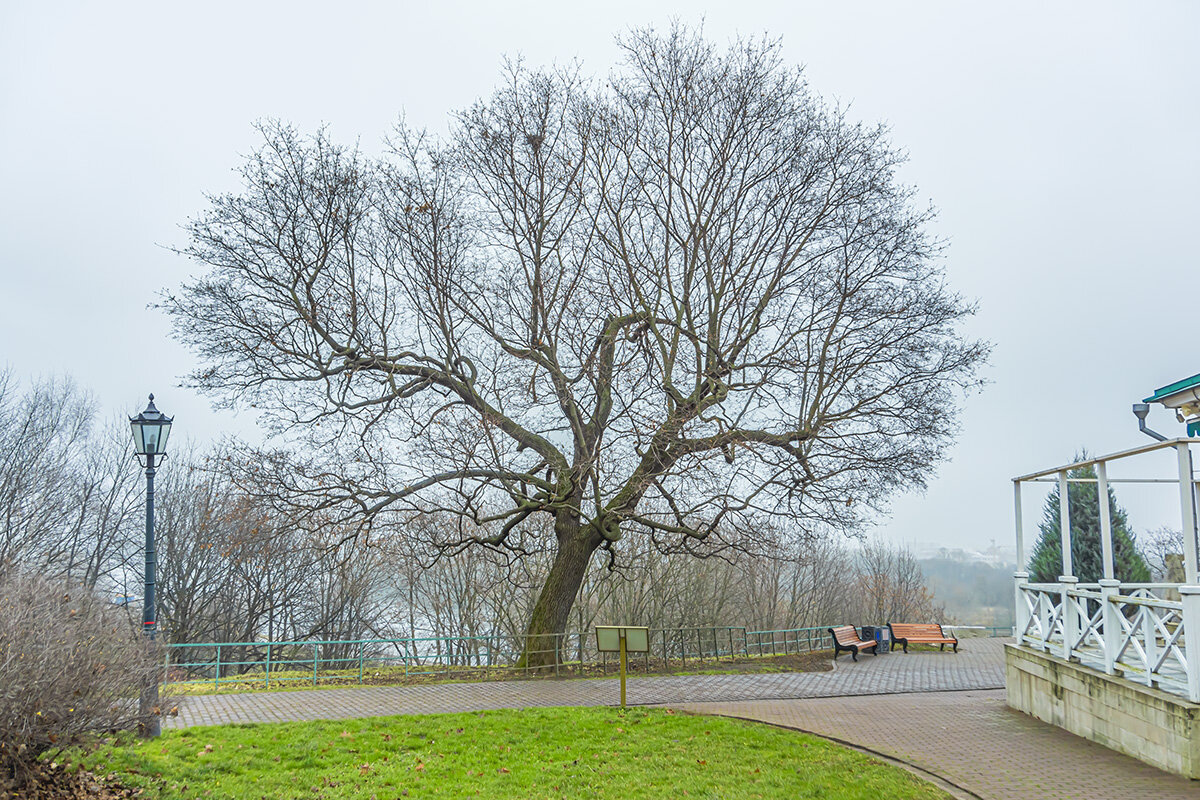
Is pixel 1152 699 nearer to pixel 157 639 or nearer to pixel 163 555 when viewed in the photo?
pixel 157 639

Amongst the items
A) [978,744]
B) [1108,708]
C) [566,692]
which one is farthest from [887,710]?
[566,692]

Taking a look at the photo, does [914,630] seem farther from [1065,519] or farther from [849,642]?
[1065,519]

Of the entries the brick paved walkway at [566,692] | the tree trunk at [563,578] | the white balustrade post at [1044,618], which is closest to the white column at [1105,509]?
the white balustrade post at [1044,618]

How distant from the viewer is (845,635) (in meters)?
22.2

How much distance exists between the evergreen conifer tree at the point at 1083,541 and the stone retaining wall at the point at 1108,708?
13012mm

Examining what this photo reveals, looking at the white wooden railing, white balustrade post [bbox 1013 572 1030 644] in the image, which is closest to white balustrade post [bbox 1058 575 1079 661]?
the white wooden railing

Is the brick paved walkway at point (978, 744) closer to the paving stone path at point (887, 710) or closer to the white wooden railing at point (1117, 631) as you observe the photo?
the paving stone path at point (887, 710)

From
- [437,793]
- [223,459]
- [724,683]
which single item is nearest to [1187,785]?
[437,793]

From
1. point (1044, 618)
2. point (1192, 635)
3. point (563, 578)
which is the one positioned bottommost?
point (1044, 618)

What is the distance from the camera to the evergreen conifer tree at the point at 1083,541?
78.7 feet

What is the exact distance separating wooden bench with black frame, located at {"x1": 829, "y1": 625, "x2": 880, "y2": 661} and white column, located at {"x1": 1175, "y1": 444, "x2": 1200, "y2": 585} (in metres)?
12.1

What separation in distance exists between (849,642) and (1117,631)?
11.9m

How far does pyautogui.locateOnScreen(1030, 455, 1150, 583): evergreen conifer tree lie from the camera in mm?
23984

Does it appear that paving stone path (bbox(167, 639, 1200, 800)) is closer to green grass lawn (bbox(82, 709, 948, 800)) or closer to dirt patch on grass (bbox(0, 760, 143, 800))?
green grass lawn (bbox(82, 709, 948, 800))
